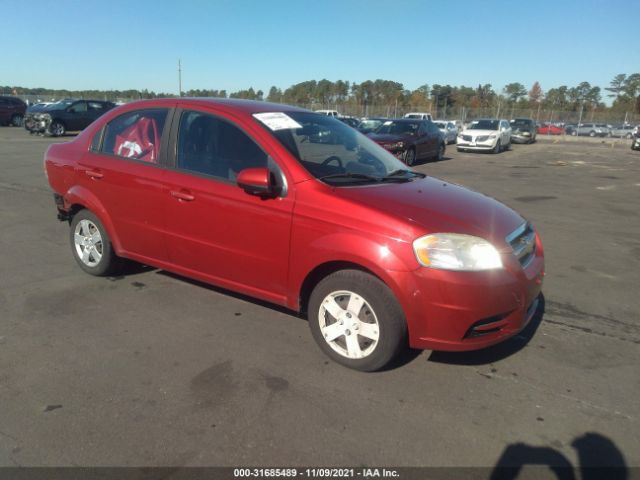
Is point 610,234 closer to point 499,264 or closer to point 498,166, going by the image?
point 499,264

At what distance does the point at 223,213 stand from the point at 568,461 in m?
2.61

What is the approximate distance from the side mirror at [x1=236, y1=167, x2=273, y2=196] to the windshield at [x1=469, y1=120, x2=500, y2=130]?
75.0 feet

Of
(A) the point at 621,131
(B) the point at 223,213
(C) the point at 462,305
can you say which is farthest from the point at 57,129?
(A) the point at 621,131

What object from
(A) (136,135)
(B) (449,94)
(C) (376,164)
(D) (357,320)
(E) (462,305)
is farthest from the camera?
(B) (449,94)

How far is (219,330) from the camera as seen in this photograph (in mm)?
3703

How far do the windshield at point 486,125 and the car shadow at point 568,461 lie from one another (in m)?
23.3

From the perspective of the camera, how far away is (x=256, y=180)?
127 inches

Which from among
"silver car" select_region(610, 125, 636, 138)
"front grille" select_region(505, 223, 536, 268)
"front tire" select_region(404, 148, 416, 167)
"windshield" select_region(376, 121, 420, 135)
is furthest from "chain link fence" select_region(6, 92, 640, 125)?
"front grille" select_region(505, 223, 536, 268)

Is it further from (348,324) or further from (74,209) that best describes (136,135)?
(348,324)

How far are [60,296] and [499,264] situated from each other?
144 inches

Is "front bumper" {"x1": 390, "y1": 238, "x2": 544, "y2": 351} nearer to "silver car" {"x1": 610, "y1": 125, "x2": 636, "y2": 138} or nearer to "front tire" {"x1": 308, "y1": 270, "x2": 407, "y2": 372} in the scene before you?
"front tire" {"x1": 308, "y1": 270, "x2": 407, "y2": 372}

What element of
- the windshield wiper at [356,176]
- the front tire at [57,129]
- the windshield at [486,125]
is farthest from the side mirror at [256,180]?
the front tire at [57,129]

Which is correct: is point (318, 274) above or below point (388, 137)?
below

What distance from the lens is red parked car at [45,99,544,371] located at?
2902 mm
